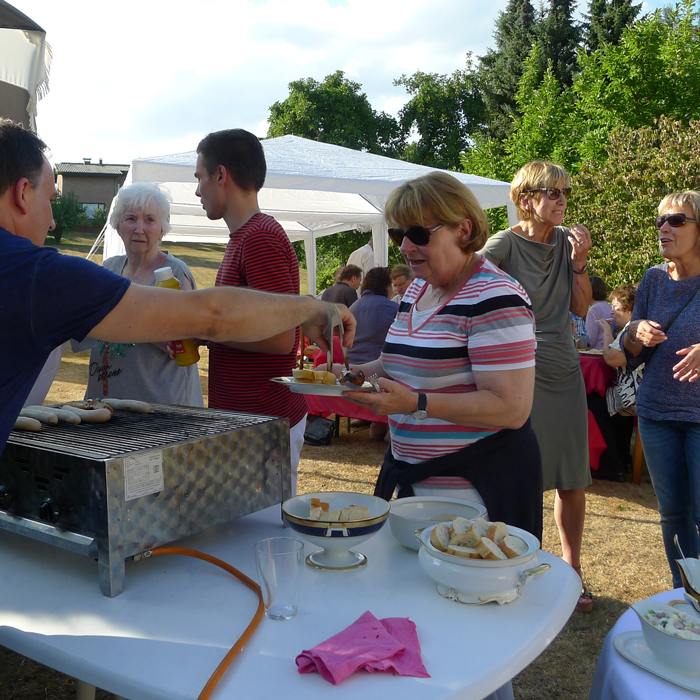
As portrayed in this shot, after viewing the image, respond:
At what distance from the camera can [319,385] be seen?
165 cm

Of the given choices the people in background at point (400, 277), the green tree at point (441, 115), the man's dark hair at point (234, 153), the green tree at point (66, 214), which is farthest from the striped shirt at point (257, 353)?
the green tree at point (66, 214)

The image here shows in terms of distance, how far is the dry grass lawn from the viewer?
9.05 ft

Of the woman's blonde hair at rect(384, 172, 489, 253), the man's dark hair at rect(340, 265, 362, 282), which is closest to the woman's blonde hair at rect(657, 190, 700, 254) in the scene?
the woman's blonde hair at rect(384, 172, 489, 253)

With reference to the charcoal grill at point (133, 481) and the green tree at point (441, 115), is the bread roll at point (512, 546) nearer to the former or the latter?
the charcoal grill at point (133, 481)

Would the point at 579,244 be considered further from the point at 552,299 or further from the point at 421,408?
the point at 421,408

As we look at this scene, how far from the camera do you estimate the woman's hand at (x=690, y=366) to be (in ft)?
8.90

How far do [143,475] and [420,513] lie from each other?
684 mm

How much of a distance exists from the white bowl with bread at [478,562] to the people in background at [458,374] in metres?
0.43

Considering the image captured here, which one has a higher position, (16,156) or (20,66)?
(20,66)

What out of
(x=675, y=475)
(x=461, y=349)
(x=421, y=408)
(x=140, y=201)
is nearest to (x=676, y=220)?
(x=675, y=475)

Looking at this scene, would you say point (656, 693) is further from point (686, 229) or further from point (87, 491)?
point (686, 229)

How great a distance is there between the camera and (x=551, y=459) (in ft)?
10.3

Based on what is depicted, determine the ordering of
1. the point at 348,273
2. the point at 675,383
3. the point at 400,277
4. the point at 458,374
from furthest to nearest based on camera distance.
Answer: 1. the point at 348,273
2. the point at 400,277
3. the point at 675,383
4. the point at 458,374

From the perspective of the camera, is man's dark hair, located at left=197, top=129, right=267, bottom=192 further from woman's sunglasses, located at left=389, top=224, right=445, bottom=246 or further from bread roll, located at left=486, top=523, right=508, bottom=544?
bread roll, located at left=486, top=523, right=508, bottom=544
